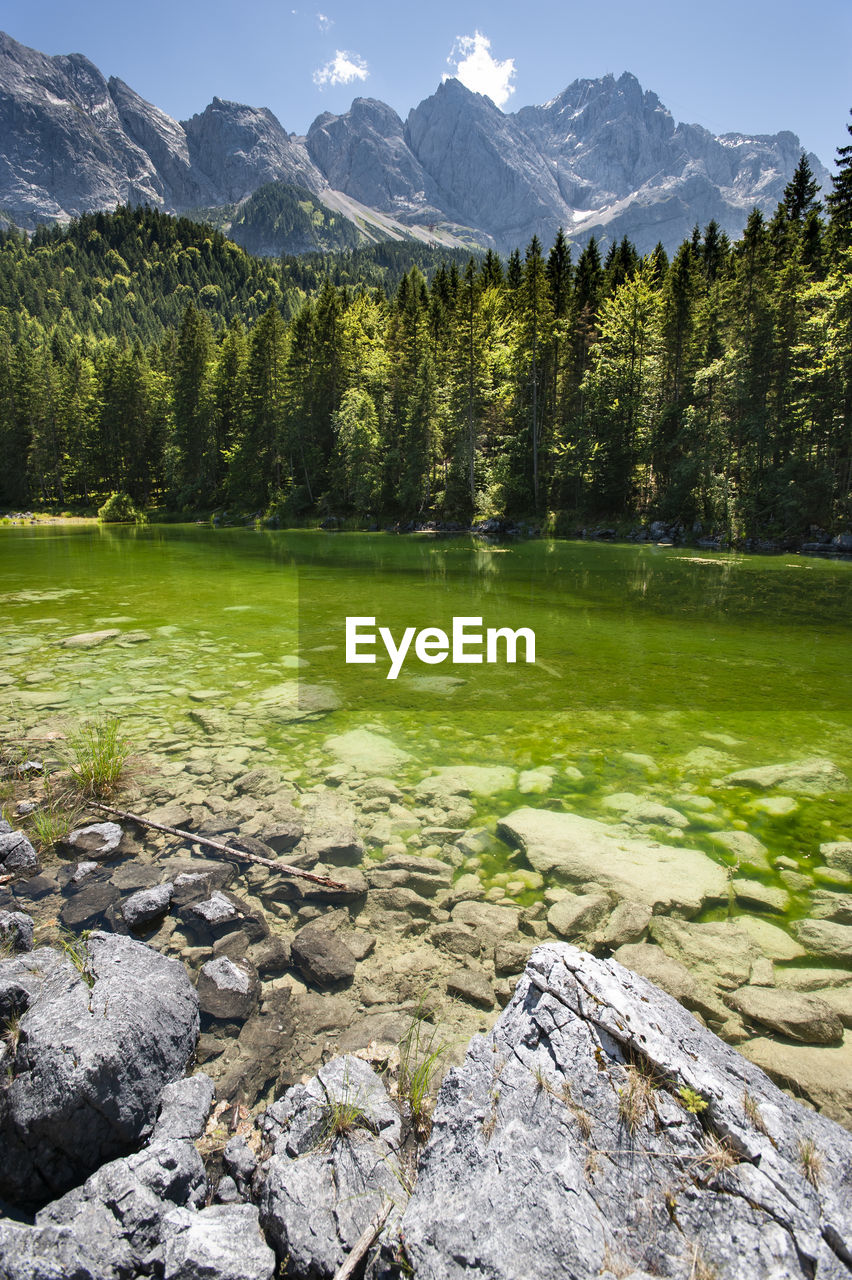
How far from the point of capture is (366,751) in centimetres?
744

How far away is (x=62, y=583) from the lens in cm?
2105

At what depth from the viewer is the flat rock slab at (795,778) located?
664cm

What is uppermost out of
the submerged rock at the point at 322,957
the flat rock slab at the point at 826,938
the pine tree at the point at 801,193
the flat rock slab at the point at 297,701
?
the pine tree at the point at 801,193

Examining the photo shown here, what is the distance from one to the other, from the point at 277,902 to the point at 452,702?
4.94m

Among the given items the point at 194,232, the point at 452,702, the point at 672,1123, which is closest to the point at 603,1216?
the point at 672,1123

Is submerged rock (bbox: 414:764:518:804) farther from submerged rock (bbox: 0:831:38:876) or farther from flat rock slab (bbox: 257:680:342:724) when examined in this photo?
submerged rock (bbox: 0:831:38:876)

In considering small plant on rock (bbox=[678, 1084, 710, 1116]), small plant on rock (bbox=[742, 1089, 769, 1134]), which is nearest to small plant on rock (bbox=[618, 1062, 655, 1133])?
small plant on rock (bbox=[678, 1084, 710, 1116])

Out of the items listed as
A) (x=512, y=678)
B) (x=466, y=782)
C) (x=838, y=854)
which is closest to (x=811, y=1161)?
(x=838, y=854)

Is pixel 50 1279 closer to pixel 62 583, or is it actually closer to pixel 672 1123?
pixel 672 1123

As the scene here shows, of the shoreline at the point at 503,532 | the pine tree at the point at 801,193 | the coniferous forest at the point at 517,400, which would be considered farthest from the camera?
the pine tree at the point at 801,193

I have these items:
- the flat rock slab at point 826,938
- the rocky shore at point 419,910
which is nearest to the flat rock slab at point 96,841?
the rocky shore at point 419,910

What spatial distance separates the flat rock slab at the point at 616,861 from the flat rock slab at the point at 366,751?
1740mm

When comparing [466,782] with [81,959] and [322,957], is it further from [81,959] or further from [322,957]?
[81,959]

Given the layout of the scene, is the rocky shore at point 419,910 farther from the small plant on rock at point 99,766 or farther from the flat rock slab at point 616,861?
the small plant on rock at point 99,766
